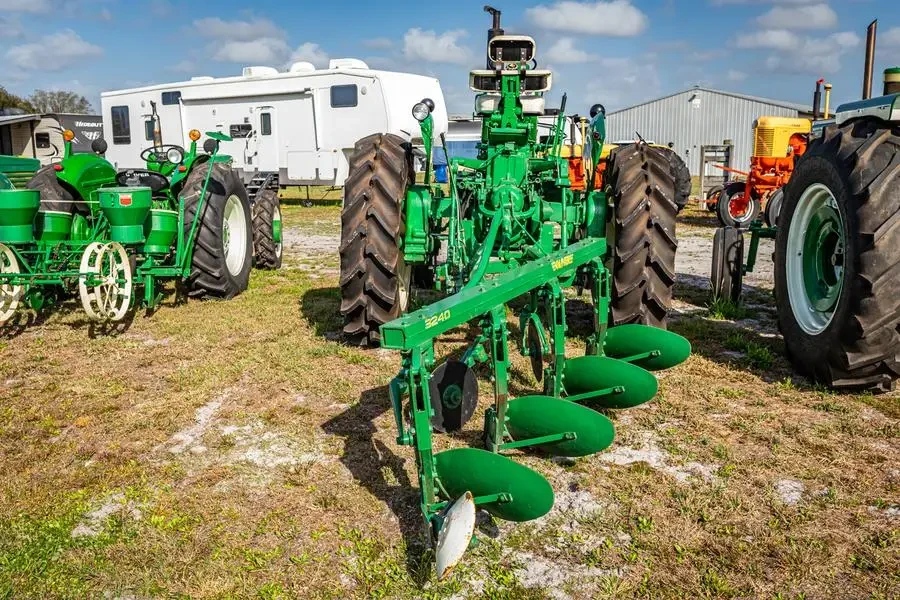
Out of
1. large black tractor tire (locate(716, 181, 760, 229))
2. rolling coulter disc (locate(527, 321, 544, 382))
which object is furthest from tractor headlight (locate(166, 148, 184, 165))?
large black tractor tire (locate(716, 181, 760, 229))

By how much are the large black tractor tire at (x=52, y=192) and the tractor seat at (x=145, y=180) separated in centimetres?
→ 43

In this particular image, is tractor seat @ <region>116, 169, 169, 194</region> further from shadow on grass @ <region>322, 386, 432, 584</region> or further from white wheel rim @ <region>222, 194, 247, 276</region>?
shadow on grass @ <region>322, 386, 432, 584</region>

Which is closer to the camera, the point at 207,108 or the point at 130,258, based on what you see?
the point at 130,258

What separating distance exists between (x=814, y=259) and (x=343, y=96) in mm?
12808

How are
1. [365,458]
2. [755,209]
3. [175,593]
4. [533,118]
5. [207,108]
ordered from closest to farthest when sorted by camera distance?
1. [175,593]
2. [365,458]
3. [533,118]
4. [755,209]
5. [207,108]

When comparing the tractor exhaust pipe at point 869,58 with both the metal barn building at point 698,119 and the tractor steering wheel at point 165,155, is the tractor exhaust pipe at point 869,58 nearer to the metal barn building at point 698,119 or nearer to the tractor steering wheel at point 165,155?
the tractor steering wheel at point 165,155

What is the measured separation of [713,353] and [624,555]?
283 cm

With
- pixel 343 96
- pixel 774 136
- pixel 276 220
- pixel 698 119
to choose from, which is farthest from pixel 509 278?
pixel 698 119

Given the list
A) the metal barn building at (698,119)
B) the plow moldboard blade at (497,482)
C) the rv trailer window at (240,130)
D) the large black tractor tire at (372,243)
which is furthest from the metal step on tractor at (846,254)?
the metal barn building at (698,119)

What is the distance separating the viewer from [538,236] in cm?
529

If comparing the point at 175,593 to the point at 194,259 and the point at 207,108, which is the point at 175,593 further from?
the point at 207,108

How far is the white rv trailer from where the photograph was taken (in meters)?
15.9

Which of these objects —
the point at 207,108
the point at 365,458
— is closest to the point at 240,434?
the point at 365,458

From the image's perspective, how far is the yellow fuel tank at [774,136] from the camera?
1266 cm
